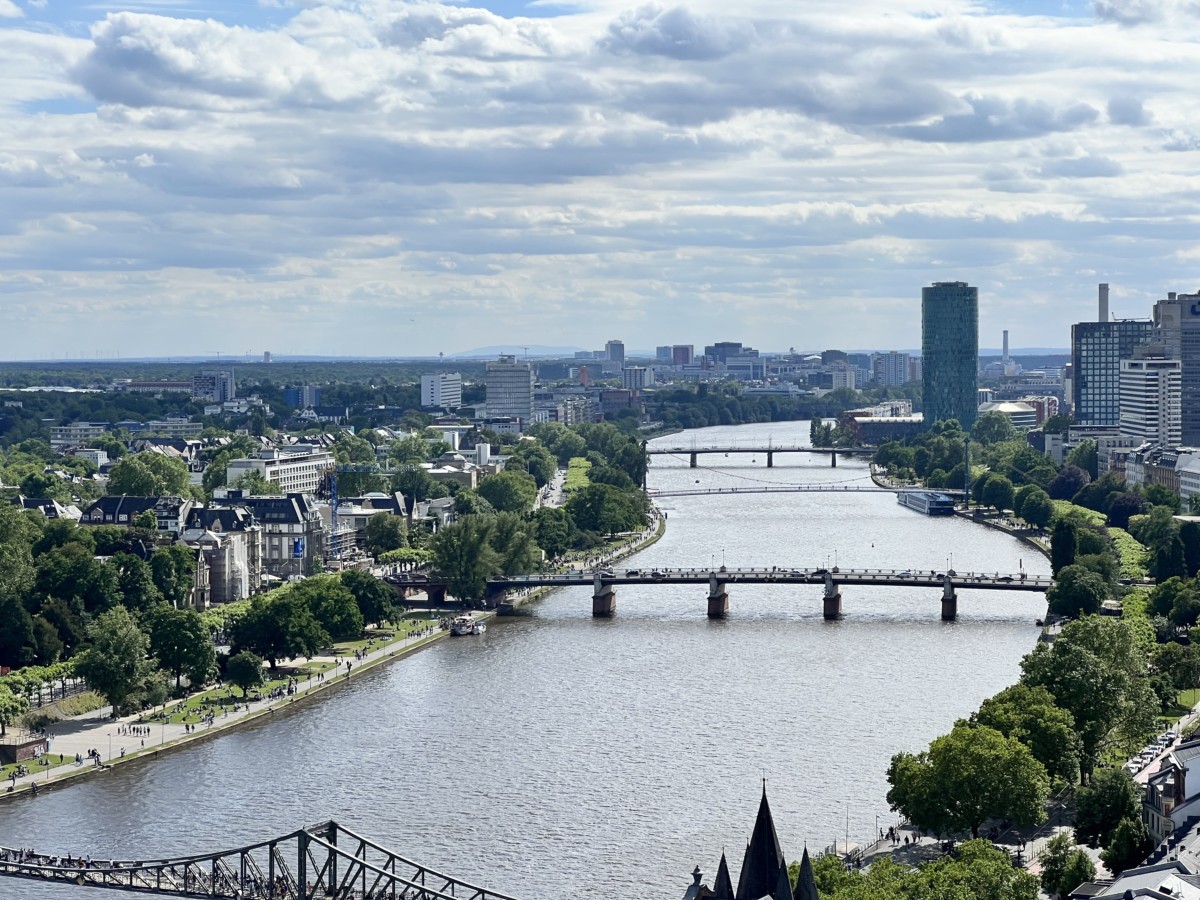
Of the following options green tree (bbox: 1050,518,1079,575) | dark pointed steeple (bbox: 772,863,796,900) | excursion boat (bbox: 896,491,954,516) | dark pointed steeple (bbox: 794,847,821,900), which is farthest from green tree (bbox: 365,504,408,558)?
dark pointed steeple (bbox: 772,863,796,900)

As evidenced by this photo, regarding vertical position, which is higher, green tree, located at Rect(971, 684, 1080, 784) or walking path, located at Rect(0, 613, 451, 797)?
green tree, located at Rect(971, 684, 1080, 784)

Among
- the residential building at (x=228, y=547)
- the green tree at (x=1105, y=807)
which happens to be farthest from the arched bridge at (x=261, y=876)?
the residential building at (x=228, y=547)

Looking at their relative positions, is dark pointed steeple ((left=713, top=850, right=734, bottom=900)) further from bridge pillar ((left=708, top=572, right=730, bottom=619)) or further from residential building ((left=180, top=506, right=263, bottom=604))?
residential building ((left=180, top=506, right=263, bottom=604))

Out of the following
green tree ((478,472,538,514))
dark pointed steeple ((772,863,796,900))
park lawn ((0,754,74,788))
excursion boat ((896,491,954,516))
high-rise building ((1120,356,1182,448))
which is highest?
high-rise building ((1120,356,1182,448))

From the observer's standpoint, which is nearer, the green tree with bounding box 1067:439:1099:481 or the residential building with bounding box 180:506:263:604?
the residential building with bounding box 180:506:263:604

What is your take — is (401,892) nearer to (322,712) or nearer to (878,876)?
(878,876)

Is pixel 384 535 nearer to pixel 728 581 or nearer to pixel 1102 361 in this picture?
pixel 728 581

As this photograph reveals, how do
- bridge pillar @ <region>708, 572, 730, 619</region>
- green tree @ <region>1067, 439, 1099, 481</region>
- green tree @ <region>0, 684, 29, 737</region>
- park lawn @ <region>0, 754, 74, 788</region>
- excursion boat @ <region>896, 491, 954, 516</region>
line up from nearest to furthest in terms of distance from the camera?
1. park lawn @ <region>0, 754, 74, 788</region>
2. green tree @ <region>0, 684, 29, 737</region>
3. bridge pillar @ <region>708, 572, 730, 619</region>
4. excursion boat @ <region>896, 491, 954, 516</region>
5. green tree @ <region>1067, 439, 1099, 481</region>
